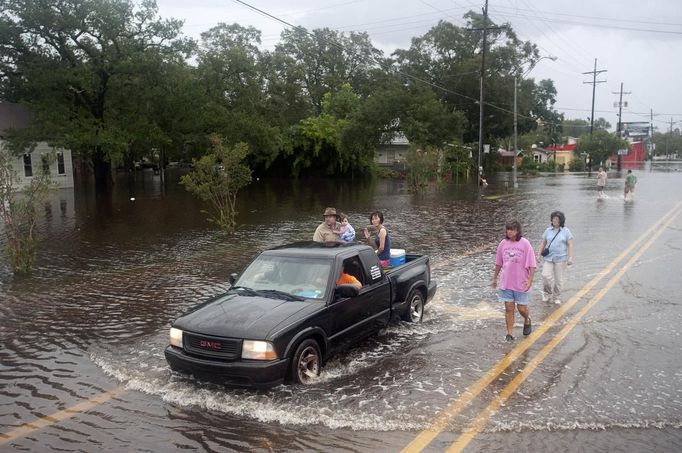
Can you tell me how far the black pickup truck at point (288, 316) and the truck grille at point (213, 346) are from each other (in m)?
0.01

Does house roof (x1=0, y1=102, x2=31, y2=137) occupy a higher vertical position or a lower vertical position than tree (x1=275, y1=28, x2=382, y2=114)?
lower

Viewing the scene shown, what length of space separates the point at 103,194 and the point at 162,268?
82.0 ft

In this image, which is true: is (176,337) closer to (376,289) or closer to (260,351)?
(260,351)

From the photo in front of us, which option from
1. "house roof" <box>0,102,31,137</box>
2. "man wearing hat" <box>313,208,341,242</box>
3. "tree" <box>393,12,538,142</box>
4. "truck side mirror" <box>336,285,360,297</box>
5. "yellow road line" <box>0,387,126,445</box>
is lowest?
"yellow road line" <box>0,387,126,445</box>

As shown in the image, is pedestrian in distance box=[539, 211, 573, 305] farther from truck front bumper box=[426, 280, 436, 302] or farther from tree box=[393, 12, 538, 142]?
tree box=[393, 12, 538, 142]

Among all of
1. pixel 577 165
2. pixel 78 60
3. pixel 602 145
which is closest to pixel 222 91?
pixel 78 60

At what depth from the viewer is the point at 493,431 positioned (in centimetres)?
505

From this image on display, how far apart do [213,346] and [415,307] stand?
3.64m

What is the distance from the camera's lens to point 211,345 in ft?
18.9

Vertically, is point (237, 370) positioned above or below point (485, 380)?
above

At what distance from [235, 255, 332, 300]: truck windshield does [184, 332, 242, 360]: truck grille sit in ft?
3.82

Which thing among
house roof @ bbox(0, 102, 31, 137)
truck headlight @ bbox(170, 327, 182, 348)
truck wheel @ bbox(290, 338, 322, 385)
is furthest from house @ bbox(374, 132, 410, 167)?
truck headlight @ bbox(170, 327, 182, 348)

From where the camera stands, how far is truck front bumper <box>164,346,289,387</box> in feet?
18.2

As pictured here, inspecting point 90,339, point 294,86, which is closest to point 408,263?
point 90,339
